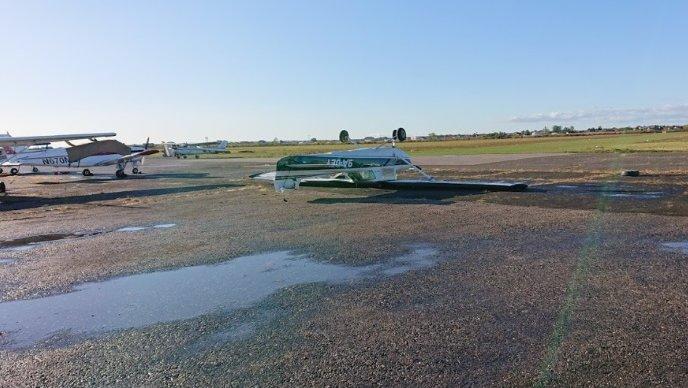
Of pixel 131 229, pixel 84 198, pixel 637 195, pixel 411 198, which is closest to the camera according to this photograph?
pixel 131 229

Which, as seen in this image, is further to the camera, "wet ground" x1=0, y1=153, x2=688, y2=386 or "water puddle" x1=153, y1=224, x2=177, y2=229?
"water puddle" x1=153, y1=224, x2=177, y2=229

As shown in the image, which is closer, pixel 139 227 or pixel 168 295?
pixel 168 295

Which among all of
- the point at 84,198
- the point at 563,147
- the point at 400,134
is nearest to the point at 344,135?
the point at 400,134

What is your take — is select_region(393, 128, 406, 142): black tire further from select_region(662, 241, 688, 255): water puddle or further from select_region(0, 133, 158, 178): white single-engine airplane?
select_region(0, 133, 158, 178): white single-engine airplane

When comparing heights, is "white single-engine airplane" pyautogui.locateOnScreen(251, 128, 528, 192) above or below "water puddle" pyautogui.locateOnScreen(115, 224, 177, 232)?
above

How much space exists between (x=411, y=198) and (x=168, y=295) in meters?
12.0

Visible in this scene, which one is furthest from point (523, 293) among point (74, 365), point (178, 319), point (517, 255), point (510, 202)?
point (510, 202)

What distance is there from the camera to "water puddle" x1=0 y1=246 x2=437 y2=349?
6.44 metres

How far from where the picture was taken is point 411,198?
18.5 meters

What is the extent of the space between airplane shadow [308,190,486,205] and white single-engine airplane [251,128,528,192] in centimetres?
83

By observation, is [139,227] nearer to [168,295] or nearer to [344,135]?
[168,295]

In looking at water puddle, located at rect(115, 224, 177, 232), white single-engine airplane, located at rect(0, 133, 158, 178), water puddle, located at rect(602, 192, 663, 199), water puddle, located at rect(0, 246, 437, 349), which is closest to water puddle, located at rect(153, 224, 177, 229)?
water puddle, located at rect(115, 224, 177, 232)

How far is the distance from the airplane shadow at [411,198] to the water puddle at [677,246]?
7532 mm

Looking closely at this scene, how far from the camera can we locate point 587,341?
5.27 m
